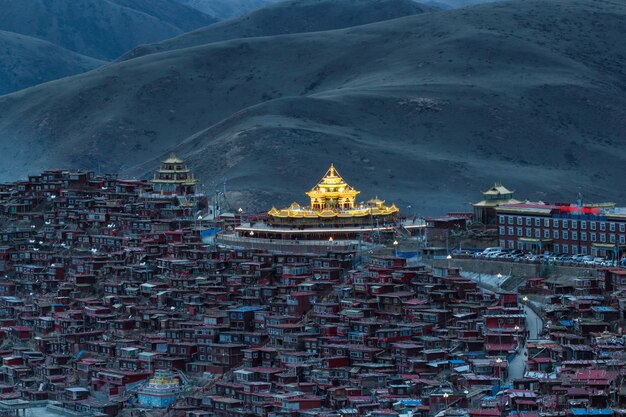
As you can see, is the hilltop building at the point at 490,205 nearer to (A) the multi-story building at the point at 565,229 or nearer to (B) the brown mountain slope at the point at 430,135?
(A) the multi-story building at the point at 565,229

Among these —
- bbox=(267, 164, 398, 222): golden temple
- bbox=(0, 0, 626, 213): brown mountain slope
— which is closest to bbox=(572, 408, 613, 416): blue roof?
bbox=(267, 164, 398, 222): golden temple

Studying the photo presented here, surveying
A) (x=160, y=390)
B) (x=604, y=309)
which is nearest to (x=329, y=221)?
(x=160, y=390)

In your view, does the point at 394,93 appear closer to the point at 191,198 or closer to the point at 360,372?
the point at 191,198

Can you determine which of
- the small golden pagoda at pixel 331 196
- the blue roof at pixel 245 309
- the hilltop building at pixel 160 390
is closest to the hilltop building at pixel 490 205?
the small golden pagoda at pixel 331 196

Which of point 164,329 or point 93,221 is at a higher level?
point 93,221

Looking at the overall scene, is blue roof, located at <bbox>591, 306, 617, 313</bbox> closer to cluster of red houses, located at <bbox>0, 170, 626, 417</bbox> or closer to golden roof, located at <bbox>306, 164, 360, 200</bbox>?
cluster of red houses, located at <bbox>0, 170, 626, 417</bbox>

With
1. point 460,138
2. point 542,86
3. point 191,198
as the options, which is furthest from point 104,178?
point 542,86

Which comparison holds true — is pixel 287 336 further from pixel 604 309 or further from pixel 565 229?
pixel 565 229
